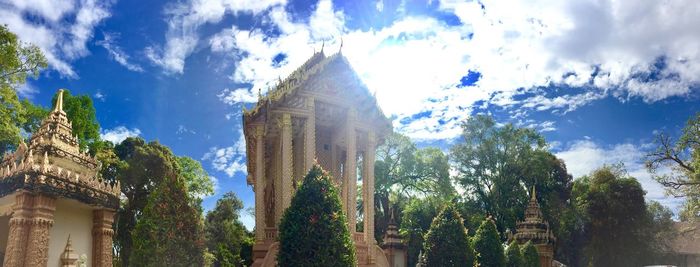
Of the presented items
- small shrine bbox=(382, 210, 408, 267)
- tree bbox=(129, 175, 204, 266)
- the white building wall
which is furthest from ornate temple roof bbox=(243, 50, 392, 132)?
small shrine bbox=(382, 210, 408, 267)

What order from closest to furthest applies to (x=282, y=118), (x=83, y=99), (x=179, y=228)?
(x=179, y=228), (x=282, y=118), (x=83, y=99)

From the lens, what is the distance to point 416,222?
39.9m

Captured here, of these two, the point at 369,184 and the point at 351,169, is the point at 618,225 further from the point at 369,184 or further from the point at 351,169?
the point at 351,169

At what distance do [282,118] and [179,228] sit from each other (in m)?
5.28

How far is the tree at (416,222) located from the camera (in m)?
39.2

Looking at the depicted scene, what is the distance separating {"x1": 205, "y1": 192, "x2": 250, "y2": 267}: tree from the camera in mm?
39750

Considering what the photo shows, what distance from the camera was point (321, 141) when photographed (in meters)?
24.8

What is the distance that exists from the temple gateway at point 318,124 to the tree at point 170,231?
7.58 ft

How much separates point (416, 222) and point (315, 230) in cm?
2646

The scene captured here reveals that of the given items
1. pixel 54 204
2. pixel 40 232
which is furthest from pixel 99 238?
pixel 40 232

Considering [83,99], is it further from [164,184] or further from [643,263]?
[643,263]

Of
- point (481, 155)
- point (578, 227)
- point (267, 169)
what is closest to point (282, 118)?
point (267, 169)

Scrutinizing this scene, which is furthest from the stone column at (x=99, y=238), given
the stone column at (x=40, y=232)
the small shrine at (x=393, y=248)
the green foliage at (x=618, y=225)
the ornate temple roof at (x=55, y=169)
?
the green foliage at (x=618, y=225)

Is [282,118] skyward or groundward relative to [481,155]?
groundward
